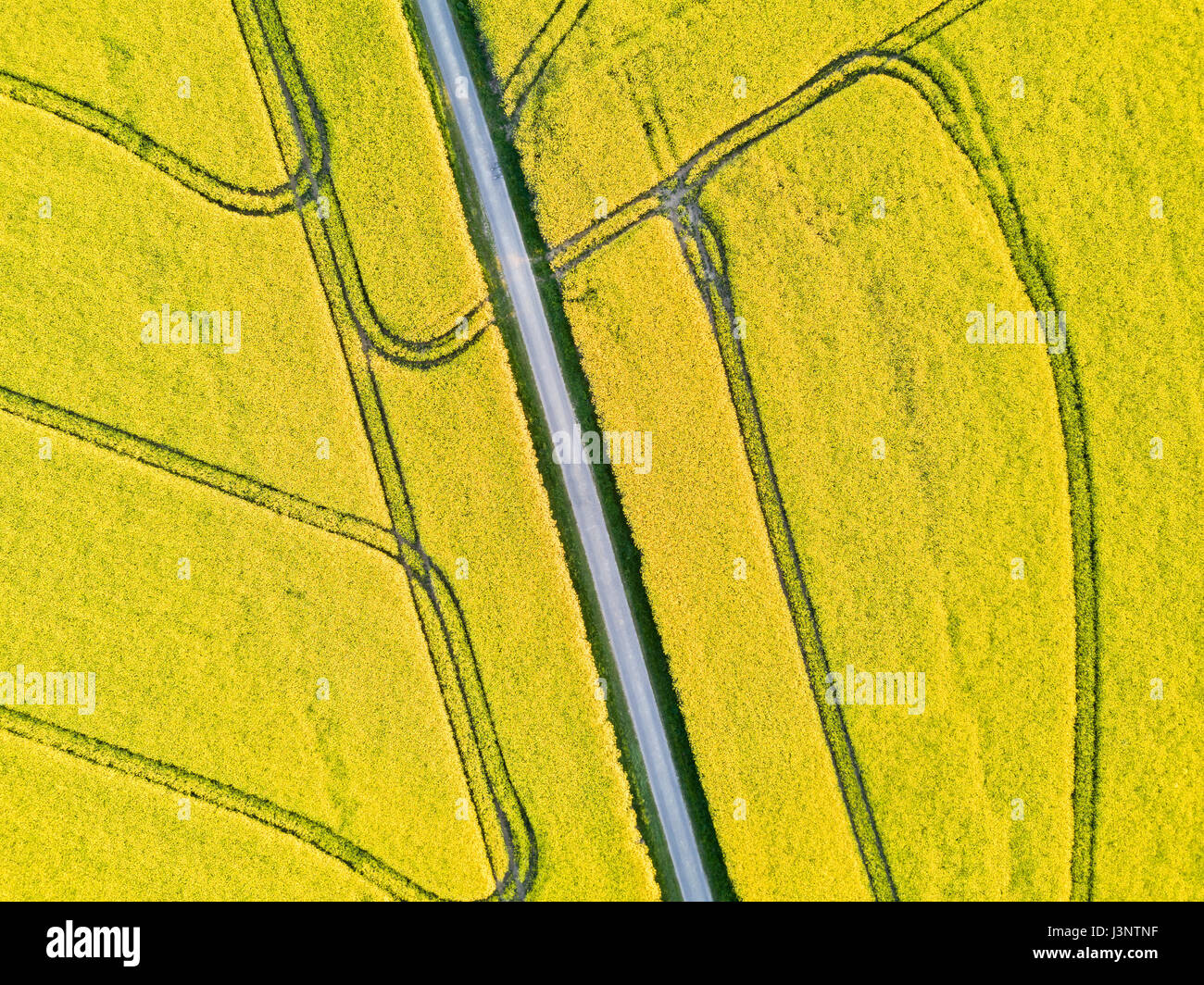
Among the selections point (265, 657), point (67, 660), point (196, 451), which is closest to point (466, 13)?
point (196, 451)

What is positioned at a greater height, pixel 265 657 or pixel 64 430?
pixel 64 430

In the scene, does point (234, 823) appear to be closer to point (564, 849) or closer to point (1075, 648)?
point (564, 849)

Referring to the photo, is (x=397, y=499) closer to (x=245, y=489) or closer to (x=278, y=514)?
(x=278, y=514)

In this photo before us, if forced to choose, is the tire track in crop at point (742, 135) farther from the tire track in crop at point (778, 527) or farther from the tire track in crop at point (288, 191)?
→ the tire track in crop at point (288, 191)

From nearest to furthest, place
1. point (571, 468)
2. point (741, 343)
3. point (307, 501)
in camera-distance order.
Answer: point (741, 343) → point (571, 468) → point (307, 501)

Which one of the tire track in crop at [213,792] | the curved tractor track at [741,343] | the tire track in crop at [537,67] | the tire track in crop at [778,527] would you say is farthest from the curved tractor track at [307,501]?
the tire track in crop at [778,527]

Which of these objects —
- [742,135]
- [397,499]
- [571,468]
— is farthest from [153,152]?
[742,135]
